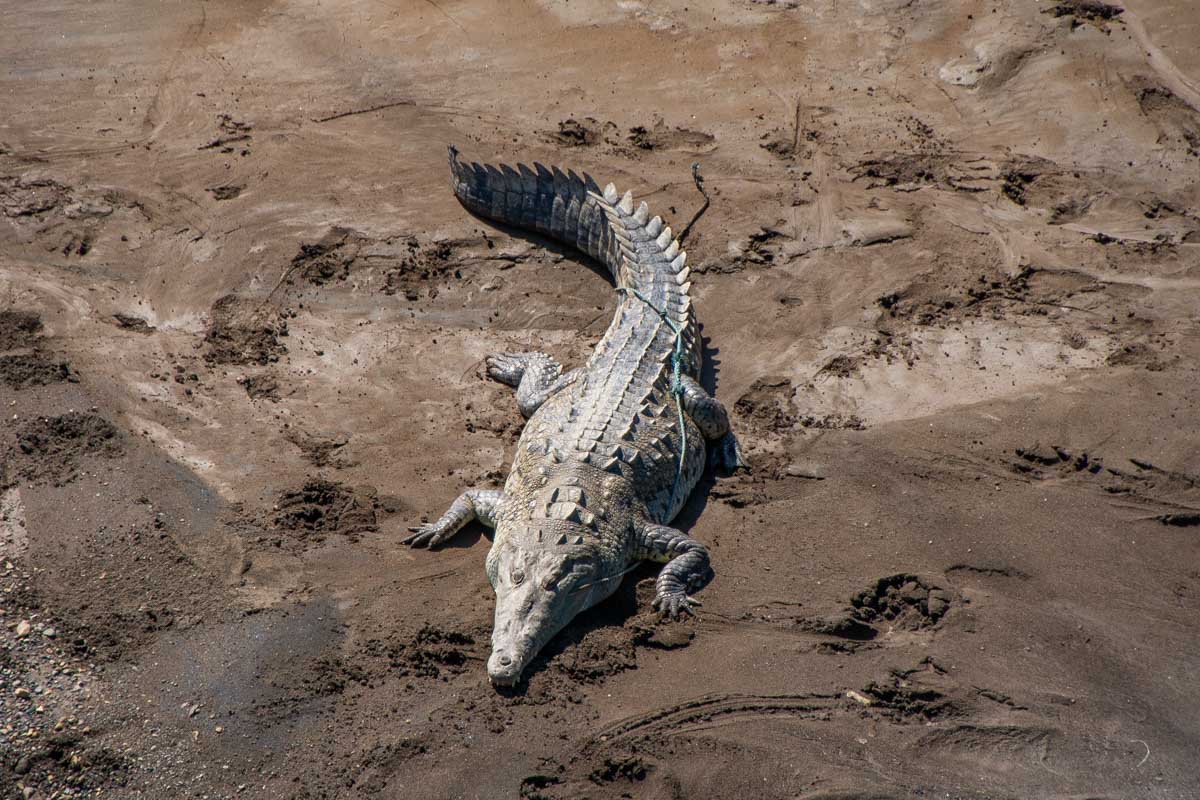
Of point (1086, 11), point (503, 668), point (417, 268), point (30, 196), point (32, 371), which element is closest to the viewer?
point (503, 668)

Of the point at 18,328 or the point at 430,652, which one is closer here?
the point at 430,652

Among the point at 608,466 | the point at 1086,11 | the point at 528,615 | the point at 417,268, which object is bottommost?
the point at 528,615

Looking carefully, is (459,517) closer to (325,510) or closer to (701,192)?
(325,510)

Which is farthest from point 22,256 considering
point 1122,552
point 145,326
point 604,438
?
point 1122,552

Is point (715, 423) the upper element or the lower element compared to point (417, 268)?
lower

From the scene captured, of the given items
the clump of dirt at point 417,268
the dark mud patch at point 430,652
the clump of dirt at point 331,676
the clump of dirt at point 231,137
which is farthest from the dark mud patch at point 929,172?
the clump of dirt at point 331,676

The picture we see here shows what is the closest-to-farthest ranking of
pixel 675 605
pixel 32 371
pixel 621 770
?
1. pixel 621 770
2. pixel 675 605
3. pixel 32 371

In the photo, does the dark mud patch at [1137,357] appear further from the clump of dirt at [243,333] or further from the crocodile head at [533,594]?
the clump of dirt at [243,333]

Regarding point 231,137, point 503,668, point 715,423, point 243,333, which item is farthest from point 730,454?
point 231,137
